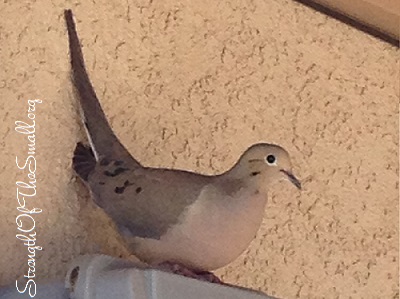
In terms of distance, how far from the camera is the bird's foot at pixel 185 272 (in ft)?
2.73

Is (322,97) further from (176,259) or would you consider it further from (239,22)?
(176,259)

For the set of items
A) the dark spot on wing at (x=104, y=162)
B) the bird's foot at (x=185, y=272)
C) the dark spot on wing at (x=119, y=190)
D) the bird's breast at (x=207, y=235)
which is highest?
the dark spot on wing at (x=104, y=162)

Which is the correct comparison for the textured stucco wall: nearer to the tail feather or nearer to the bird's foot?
the tail feather

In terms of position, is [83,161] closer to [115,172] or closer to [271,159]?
[115,172]

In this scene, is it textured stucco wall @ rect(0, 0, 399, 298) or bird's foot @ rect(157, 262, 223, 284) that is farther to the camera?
textured stucco wall @ rect(0, 0, 399, 298)

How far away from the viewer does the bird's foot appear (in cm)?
83

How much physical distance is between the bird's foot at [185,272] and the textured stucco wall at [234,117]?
0.48 ft

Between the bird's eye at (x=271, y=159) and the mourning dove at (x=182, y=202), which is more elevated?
the bird's eye at (x=271, y=159)

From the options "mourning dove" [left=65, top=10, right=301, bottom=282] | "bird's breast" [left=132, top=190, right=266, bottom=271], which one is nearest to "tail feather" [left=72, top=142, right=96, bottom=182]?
"mourning dove" [left=65, top=10, right=301, bottom=282]

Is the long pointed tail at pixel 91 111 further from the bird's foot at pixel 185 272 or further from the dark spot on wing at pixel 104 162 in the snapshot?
the bird's foot at pixel 185 272

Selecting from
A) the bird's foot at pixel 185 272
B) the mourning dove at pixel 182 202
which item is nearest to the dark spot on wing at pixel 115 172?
the mourning dove at pixel 182 202

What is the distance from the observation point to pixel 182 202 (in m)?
0.85

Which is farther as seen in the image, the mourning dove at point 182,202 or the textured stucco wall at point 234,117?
the textured stucco wall at point 234,117

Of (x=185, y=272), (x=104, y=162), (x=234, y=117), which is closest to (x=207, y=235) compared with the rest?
(x=185, y=272)
